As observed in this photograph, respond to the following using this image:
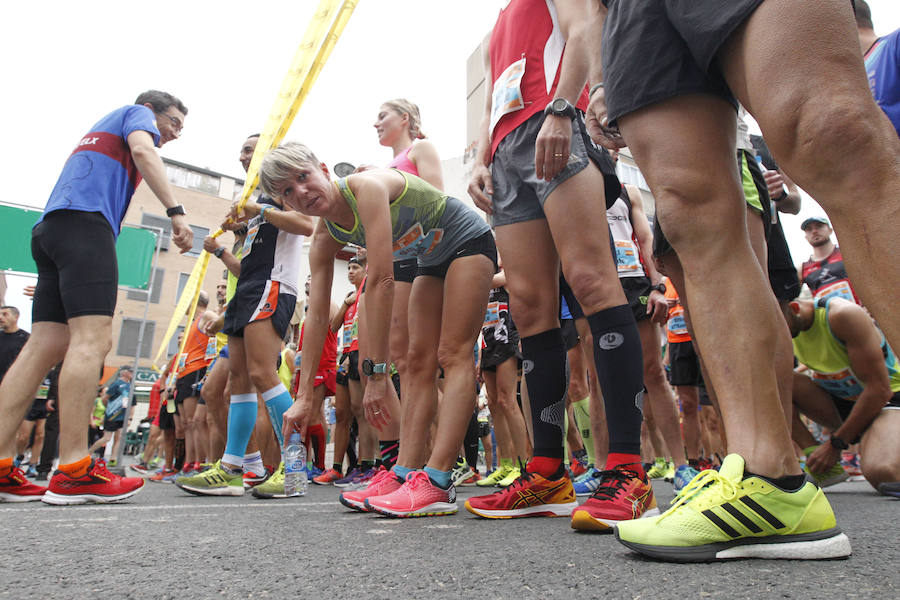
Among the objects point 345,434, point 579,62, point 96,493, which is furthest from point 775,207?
point 345,434

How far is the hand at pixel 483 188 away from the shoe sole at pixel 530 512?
1.15 meters

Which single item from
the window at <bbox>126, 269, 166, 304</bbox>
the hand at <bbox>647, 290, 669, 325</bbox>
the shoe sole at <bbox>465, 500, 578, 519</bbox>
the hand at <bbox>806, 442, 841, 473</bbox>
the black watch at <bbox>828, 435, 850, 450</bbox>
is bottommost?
the shoe sole at <bbox>465, 500, 578, 519</bbox>

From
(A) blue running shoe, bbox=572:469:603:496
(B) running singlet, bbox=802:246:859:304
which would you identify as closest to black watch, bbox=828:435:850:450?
(A) blue running shoe, bbox=572:469:603:496

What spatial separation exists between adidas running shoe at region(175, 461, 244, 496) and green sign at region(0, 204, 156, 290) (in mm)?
5463

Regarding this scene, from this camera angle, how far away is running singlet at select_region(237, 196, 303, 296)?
360cm

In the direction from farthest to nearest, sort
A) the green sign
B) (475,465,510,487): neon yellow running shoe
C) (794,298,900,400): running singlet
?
the green sign, (475,465,510,487): neon yellow running shoe, (794,298,900,400): running singlet

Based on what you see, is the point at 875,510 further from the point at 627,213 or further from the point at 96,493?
the point at 96,493

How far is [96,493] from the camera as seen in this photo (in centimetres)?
257

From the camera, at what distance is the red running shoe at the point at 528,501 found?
1.92 m

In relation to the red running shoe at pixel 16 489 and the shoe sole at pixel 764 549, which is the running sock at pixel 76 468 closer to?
the red running shoe at pixel 16 489

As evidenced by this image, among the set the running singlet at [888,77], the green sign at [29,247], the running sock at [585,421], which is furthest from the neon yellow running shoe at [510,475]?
the green sign at [29,247]

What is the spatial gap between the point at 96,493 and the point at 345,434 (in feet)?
9.27

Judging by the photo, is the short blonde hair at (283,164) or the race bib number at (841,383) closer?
the short blonde hair at (283,164)

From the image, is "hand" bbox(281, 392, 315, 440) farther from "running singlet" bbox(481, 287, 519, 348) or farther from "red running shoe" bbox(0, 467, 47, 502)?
"running singlet" bbox(481, 287, 519, 348)
